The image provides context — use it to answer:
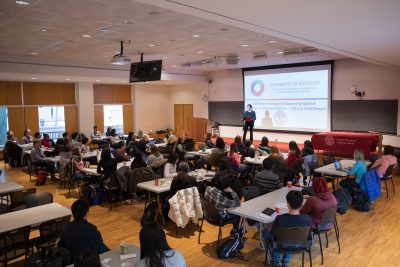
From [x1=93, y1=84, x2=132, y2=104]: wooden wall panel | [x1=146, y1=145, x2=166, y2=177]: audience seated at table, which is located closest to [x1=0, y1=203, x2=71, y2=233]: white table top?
[x1=146, y1=145, x2=166, y2=177]: audience seated at table

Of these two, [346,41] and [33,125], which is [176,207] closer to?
[346,41]

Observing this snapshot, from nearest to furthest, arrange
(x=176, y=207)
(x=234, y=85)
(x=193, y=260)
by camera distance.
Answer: (x=193, y=260)
(x=176, y=207)
(x=234, y=85)

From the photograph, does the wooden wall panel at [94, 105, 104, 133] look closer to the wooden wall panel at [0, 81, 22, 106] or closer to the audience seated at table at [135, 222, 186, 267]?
the wooden wall panel at [0, 81, 22, 106]

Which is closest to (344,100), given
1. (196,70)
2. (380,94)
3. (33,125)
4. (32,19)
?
(380,94)

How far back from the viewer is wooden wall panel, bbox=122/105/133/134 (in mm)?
17938

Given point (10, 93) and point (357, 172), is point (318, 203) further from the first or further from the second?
point (10, 93)

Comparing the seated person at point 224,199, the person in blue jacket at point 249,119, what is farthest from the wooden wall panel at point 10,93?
the seated person at point 224,199

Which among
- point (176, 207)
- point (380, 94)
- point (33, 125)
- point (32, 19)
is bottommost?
point (176, 207)

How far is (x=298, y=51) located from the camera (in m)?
9.76

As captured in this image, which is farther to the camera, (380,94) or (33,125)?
(33,125)

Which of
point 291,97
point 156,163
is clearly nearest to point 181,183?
point 156,163

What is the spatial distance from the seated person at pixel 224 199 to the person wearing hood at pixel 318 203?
1.00 m

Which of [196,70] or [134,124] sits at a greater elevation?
[196,70]

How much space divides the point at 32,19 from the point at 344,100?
11120 mm
